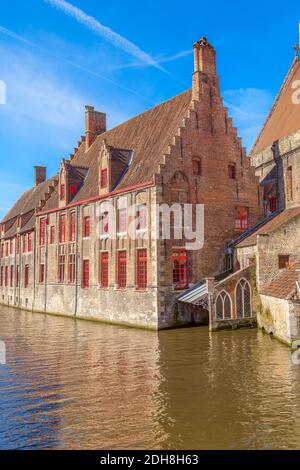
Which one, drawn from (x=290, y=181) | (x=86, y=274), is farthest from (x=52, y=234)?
(x=290, y=181)

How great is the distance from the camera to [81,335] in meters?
19.9

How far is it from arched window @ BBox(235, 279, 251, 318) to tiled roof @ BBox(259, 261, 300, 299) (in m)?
0.88

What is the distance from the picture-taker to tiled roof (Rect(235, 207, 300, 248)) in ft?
69.0

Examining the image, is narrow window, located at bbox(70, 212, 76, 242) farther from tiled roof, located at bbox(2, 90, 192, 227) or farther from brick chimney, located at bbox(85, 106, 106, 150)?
brick chimney, located at bbox(85, 106, 106, 150)

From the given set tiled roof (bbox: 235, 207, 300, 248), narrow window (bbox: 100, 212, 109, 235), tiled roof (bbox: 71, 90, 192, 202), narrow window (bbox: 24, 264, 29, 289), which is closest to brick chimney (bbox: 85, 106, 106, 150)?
tiled roof (bbox: 71, 90, 192, 202)

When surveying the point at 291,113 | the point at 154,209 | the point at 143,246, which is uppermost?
the point at 291,113

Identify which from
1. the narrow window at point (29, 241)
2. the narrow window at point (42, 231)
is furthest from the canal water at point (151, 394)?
the narrow window at point (29, 241)

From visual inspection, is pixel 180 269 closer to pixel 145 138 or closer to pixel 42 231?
pixel 145 138

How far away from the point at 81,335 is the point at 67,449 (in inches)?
501

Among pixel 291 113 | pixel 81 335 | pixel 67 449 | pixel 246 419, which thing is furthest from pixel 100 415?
pixel 291 113

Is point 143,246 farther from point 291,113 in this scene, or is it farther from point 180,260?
point 291,113

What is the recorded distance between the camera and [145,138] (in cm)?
2639

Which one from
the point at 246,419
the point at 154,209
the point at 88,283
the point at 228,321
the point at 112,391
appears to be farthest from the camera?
the point at 88,283

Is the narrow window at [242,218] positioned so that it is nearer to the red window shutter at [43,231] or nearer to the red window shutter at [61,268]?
the red window shutter at [61,268]
